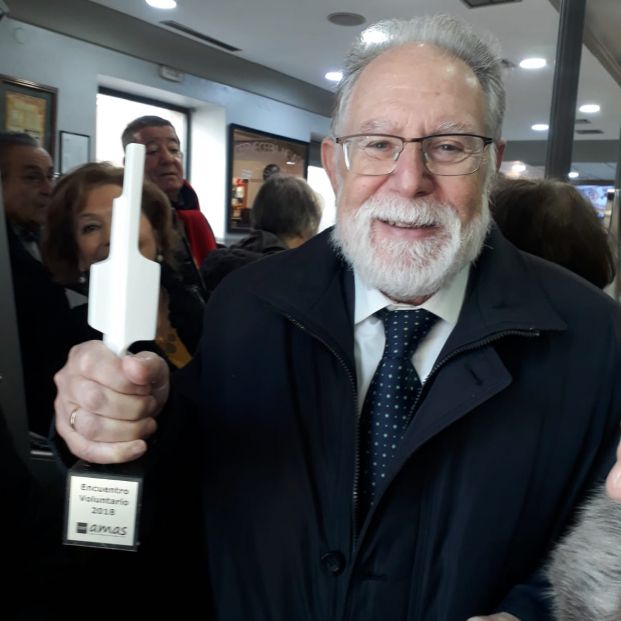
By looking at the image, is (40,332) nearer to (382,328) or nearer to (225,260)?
(225,260)

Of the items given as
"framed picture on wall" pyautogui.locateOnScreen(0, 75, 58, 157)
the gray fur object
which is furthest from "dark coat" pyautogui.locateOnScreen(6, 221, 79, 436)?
"framed picture on wall" pyautogui.locateOnScreen(0, 75, 58, 157)

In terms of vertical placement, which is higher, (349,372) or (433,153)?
(433,153)

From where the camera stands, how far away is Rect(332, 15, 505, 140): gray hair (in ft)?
3.36


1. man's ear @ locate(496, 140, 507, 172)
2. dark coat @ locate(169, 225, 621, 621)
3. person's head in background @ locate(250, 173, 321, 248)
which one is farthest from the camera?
person's head in background @ locate(250, 173, 321, 248)

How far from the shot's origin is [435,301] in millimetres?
1020

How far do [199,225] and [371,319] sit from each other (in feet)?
5.50

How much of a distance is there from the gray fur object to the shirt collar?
349 millimetres

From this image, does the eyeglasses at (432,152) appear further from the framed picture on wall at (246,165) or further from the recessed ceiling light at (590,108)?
the recessed ceiling light at (590,108)

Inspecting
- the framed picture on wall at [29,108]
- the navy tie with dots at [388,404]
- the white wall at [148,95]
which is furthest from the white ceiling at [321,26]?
the navy tie with dots at [388,404]

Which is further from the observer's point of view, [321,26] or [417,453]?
[321,26]

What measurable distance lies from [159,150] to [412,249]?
154 cm

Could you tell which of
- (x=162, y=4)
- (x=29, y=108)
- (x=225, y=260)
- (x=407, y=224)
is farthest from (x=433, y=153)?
(x=162, y=4)

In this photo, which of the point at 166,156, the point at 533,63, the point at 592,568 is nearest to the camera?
the point at 592,568

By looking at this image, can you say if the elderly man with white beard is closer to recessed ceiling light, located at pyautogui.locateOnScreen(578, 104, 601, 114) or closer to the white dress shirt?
the white dress shirt
